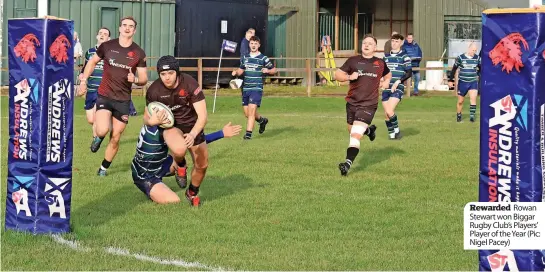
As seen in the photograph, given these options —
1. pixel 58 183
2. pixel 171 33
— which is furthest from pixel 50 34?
pixel 171 33

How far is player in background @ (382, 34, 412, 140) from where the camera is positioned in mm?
21906

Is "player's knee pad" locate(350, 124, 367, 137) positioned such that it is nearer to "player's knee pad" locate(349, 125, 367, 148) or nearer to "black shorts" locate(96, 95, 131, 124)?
"player's knee pad" locate(349, 125, 367, 148)

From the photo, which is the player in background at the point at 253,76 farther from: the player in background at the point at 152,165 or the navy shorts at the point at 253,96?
the player in background at the point at 152,165

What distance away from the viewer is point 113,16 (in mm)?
37031

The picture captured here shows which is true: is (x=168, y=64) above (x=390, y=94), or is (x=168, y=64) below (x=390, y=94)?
above

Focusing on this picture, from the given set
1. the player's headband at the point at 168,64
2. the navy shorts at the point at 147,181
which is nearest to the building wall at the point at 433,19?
the navy shorts at the point at 147,181

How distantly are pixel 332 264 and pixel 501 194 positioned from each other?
7.54ft

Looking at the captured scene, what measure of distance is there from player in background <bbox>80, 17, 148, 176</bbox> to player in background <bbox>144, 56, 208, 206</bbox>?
2830 millimetres

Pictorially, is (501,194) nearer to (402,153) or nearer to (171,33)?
(402,153)

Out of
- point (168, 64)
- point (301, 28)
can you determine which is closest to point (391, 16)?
point (301, 28)

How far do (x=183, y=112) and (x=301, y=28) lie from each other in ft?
104

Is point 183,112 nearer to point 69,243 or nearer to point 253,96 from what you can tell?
point 69,243

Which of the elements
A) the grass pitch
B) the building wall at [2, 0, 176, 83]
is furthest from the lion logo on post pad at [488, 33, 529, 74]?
the building wall at [2, 0, 176, 83]

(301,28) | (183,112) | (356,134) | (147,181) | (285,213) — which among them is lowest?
(285,213)
